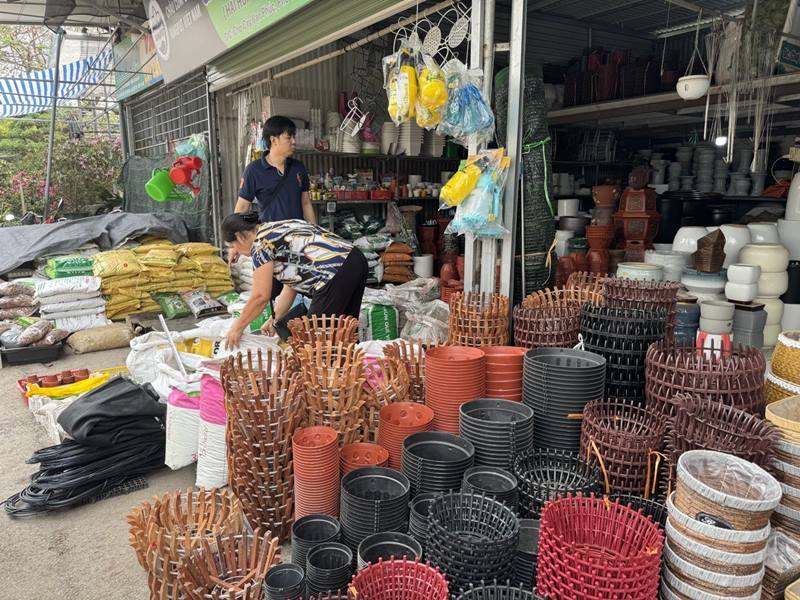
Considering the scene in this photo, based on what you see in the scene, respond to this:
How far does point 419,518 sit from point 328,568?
1.07ft

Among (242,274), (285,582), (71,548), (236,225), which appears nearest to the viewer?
(285,582)

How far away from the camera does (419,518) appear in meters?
1.60

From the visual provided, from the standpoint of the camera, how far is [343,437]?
2371 mm

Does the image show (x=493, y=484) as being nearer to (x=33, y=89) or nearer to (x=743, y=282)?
(x=743, y=282)

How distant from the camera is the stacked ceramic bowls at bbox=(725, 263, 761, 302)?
3.21 m

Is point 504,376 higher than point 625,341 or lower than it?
lower

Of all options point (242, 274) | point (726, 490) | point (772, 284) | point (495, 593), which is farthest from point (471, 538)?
point (242, 274)

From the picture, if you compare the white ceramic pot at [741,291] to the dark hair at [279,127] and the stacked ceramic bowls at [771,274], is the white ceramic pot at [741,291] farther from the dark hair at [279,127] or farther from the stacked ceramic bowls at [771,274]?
the dark hair at [279,127]

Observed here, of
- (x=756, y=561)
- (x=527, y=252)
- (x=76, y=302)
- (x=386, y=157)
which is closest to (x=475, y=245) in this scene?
(x=527, y=252)

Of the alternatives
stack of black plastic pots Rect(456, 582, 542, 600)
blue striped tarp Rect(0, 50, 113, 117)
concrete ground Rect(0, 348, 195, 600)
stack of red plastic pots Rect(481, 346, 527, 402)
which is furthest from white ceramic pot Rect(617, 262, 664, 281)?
blue striped tarp Rect(0, 50, 113, 117)

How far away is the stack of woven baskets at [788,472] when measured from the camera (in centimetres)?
152

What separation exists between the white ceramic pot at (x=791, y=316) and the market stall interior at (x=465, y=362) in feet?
0.19

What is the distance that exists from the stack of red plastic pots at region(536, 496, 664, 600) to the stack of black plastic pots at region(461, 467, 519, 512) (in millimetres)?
204

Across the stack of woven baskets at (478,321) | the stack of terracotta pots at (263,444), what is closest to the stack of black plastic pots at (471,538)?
the stack of terracotta pots at (263,444)
